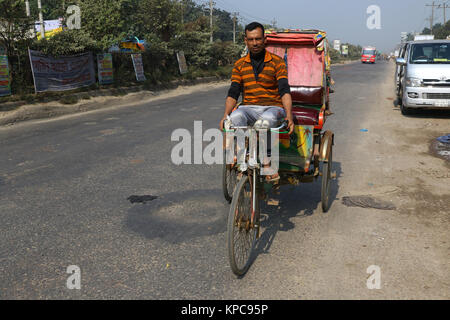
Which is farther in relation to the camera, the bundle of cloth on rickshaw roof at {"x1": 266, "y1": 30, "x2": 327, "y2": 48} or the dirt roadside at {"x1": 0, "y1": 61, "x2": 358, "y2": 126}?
the dirt roadside at {"x1": 0, "y1": 61, "x2": 358, "y2": 126}

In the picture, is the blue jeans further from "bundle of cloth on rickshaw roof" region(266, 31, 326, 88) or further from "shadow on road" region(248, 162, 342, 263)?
"bundle of cloth on rickshaw roof" region(266, 31, 326, 88)

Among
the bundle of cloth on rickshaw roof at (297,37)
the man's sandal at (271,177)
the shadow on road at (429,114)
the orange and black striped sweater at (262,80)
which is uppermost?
the bundle of cloth on rickshaw roof at (297,37)

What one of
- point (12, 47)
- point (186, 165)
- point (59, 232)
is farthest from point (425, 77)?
point (12, 47)

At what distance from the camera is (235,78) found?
434cm

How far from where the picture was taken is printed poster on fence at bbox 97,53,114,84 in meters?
17.2

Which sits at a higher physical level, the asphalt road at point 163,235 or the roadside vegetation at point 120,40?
the roadside vegetation at point 120,40

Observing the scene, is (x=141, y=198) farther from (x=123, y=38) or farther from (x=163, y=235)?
(x=123, y=38)

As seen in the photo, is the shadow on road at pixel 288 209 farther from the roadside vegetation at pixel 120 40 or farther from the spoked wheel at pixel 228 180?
the roadside vegetation at pixel 120 40

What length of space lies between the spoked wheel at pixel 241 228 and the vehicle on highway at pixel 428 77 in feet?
31.5

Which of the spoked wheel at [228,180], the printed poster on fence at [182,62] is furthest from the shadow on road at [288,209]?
the printed poster on fence at [182,62]

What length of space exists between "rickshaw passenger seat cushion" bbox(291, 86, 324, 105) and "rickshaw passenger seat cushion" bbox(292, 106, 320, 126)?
0.22m

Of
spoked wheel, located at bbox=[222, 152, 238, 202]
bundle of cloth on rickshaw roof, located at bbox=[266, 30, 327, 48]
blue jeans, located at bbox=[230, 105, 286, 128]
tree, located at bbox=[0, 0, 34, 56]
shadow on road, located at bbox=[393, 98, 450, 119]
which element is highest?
tree, located at bbox=[0, 0, 34, 56]

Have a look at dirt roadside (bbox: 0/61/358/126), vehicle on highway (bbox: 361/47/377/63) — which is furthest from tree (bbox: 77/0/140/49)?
vehicle on highway (bbox: 361/47/377/63)

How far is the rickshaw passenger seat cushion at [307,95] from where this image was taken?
5.65 metres
